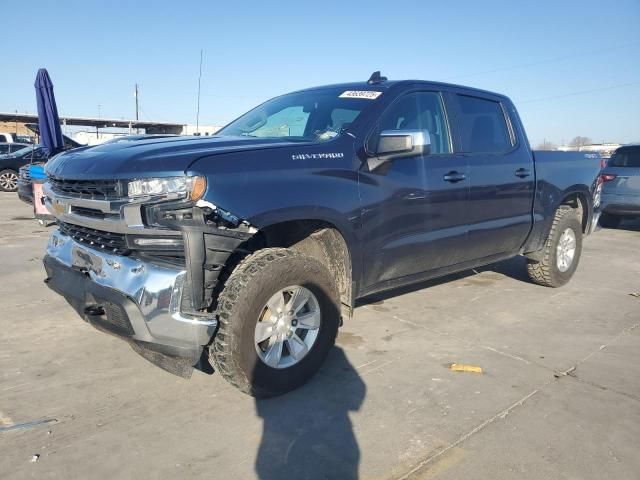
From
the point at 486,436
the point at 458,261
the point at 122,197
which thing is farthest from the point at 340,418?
the point at 458,261

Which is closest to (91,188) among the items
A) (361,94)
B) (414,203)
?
(361,94)

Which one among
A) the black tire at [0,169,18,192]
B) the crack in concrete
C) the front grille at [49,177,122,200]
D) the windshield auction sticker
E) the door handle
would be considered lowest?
the black tire at [0,169,18,192]

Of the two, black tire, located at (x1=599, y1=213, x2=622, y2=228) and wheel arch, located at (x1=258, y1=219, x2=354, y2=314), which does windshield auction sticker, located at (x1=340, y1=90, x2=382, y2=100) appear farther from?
black tire, located at (x1=599, y1=213, x2=622, y2=228)

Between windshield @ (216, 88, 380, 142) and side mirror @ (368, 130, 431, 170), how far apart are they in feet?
1.02

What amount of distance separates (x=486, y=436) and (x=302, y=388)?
1.11 metres

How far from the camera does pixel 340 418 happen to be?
285cm

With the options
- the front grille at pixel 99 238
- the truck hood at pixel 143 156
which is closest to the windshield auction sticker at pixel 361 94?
the truck hood at pixel 143 156

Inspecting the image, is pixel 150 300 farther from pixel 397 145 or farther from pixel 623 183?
pixel 623 183

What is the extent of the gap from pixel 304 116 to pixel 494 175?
1.77 metres

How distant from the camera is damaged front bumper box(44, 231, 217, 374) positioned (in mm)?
2535

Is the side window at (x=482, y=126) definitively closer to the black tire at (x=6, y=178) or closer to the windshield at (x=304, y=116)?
the windshield at (x=304, y=116)

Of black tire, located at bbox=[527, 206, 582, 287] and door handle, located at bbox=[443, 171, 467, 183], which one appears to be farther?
black tire, located at bbox=[527, 206, 582, 287]

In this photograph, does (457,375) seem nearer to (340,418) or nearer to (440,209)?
(340,418)

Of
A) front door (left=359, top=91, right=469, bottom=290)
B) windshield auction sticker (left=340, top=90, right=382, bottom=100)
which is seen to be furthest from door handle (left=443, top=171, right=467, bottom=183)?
windshield auction sticker (left=340, top=90, right=382, bottom=100)
